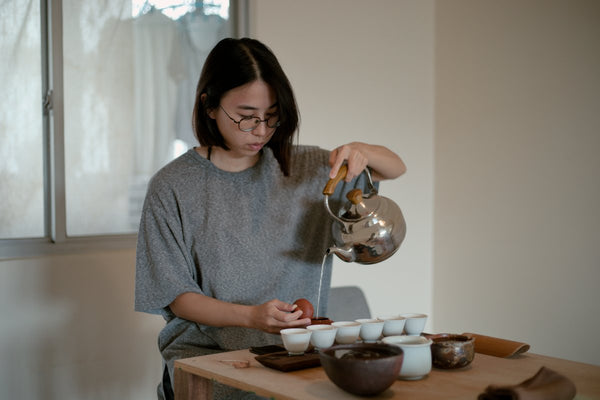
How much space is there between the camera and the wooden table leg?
4.42ft

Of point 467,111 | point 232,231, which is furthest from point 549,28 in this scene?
point 232,231

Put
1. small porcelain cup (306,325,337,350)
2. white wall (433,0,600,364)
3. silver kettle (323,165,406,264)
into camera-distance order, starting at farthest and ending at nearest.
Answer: white wall (433,0,600,364) < silver kettle (323,165,406,264) < small porcelain cup (306,325,337,350)

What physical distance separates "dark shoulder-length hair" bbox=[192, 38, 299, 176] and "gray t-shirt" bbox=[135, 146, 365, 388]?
10 centimetres

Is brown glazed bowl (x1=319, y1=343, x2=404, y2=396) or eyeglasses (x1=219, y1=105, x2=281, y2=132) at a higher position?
eyeglasses (x1=219, y1=105, x2=281, y2=132)

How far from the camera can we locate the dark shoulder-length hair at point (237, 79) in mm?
1733

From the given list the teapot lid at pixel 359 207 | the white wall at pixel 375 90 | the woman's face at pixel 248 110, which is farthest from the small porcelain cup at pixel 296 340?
the white wall at pixel 375 90

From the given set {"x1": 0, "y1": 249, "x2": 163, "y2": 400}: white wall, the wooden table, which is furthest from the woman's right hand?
{"x1": 0, "y1": 249, "x2": 163, "y2": 400}: white wall

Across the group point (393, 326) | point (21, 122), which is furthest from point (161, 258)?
point (21, 122)

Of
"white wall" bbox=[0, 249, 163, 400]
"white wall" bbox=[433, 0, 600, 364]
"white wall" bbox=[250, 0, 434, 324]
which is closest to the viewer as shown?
"white wall" bbox=[0, 249, 163, 400]

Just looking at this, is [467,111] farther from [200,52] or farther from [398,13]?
[200,52]

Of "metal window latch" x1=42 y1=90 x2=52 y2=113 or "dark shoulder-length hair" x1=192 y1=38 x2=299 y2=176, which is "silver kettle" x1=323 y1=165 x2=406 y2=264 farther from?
"metal window latch" x1=42 y1=90 x2=52 y2=113

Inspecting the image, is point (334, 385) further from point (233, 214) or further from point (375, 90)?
point (375, 90)

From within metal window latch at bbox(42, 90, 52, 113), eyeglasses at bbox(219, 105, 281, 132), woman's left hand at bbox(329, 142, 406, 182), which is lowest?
woman's left hand at bbox(329, 142, 406, 182)

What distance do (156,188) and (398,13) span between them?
208 centimetres
